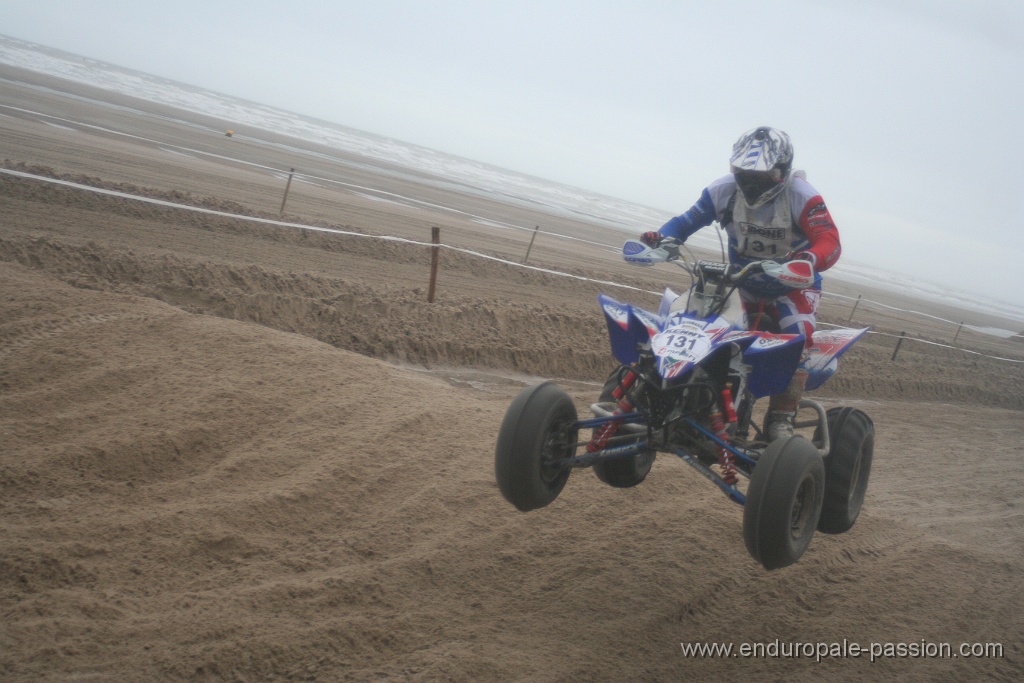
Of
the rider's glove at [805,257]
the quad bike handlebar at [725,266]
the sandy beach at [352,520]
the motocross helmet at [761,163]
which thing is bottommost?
the sandy beach at [352,520]

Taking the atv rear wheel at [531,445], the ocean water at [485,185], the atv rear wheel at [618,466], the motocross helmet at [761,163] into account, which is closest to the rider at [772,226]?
the motocross helmet at [761,163]

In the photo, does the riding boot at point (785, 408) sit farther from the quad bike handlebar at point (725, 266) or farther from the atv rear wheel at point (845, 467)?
the quad bike handlebar at point (725, 266)

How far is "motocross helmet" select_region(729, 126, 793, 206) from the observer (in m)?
4.73

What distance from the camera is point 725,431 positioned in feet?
15.1

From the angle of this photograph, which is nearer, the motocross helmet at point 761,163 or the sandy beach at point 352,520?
the sandy beach at point 352,520

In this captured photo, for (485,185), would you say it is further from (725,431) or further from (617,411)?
(725,431)

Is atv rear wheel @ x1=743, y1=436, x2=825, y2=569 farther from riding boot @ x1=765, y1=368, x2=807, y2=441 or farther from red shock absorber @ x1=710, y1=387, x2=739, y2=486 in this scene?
riding boot @ x1=765, y1=368, x2=807, y2=441

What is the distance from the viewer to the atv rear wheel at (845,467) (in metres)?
5.20

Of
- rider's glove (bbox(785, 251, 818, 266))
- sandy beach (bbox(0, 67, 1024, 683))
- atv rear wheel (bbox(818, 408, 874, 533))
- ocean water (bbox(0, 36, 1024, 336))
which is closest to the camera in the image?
sandy beach (bbox(0, 67, 1024, 683))

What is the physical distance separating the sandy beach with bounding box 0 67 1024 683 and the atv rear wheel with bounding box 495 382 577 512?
0.63 m

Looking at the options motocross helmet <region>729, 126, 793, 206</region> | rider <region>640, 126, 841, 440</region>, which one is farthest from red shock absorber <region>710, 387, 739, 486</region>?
motocross helmet <region>729, 126, 793, 206</region>

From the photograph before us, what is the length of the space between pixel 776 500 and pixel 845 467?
1525 millimetres

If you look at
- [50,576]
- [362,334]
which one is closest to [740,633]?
[50,576]

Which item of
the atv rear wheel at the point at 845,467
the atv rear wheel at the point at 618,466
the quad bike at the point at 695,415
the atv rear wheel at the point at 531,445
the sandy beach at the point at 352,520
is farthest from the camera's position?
the atv rear wheel at the point at 845,467
